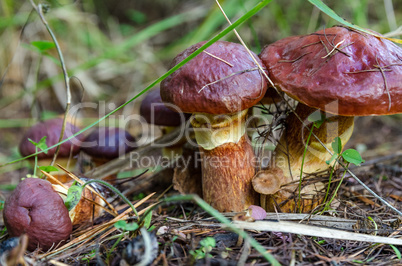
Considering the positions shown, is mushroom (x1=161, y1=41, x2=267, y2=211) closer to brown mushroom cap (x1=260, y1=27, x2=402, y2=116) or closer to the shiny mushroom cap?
brown mushroom cap (x1=260, y1=27, x2=402, y2=116)

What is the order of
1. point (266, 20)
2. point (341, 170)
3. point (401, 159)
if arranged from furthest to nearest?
point (266, 20) → point (401, 159) → point (341, 170)

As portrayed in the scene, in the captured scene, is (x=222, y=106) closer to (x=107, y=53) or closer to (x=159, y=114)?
(x=159, y=114)

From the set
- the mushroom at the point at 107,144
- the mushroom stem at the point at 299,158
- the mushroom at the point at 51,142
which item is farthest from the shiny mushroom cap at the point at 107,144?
the mushroom stem at the point at 299,158

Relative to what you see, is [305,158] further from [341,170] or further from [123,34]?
[123,34]

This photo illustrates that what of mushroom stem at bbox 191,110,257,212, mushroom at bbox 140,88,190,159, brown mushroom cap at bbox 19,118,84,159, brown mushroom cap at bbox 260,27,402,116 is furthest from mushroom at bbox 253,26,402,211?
brown mushroom cap at bbox 19,118,84,159

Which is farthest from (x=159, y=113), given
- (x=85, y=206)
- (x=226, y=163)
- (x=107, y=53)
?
(x=107, y=53)

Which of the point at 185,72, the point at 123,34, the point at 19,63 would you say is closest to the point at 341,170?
the point at 185,72
